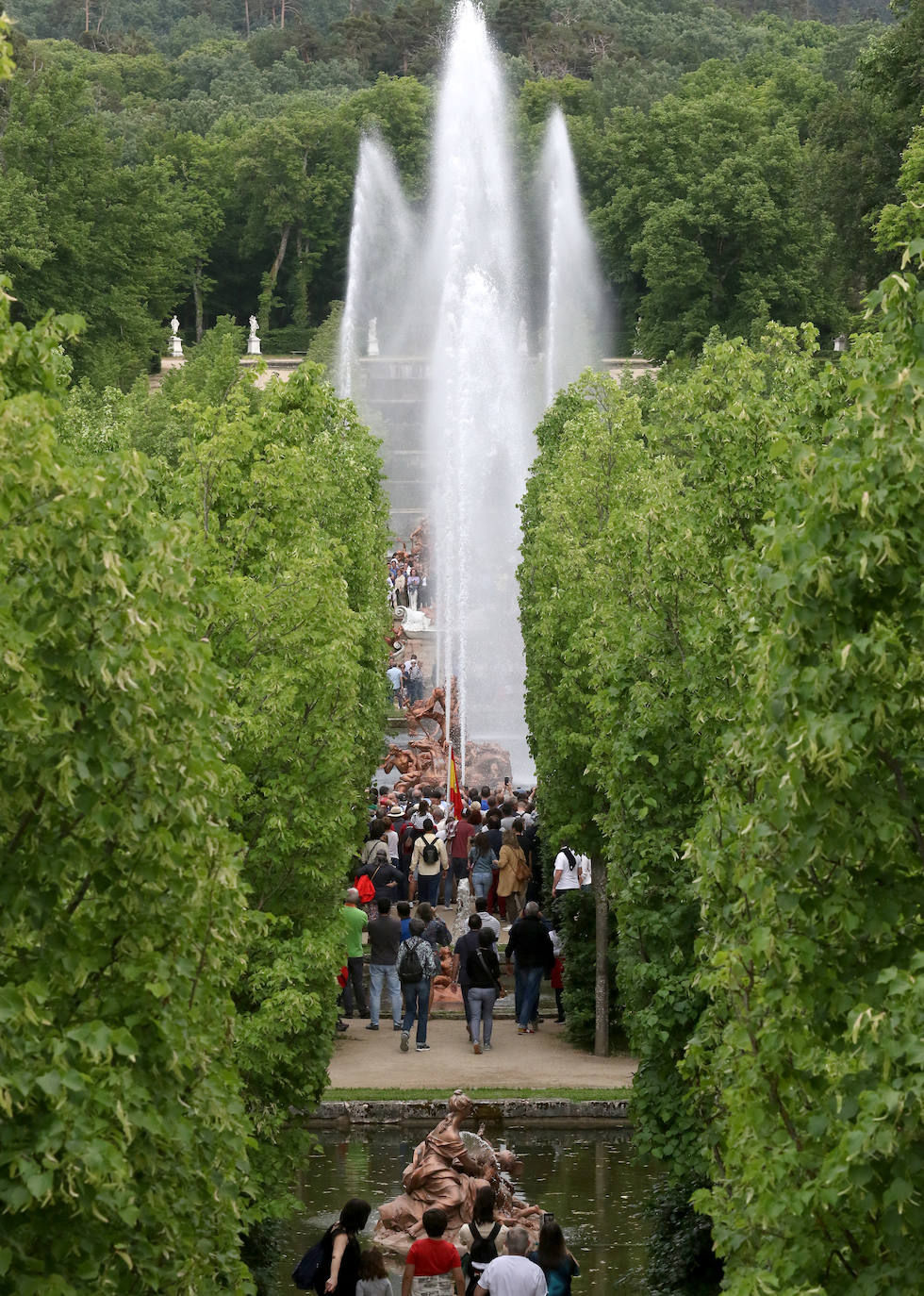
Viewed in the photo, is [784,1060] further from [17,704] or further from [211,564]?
[211,564]

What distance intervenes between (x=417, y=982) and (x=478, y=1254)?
8.71 metres

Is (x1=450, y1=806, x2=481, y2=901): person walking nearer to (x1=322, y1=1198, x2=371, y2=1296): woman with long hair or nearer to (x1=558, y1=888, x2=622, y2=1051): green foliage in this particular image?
(x1=558, y1=888, x2=622, y2=1051): green foliage

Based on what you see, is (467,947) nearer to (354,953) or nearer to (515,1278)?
(354,953)

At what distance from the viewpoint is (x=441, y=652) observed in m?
49.4

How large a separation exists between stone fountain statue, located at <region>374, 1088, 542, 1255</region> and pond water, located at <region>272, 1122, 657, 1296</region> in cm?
33

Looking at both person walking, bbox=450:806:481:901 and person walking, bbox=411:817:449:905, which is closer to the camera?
person walking, bbox=411:817:449:905

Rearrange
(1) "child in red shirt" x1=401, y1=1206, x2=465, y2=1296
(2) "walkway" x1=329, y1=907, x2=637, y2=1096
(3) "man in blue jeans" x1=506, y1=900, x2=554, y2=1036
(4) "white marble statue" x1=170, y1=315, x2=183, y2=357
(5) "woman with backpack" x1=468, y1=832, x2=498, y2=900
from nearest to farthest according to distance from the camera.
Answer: (1) "child in red shirt" x1=401, y1=1206, x2=465, y2=1296 < (2) "walkway" x1=329, y1=907, x2=637, y2=1096 < (3) "man in blue jeans" x1=506, y1=900, x2=554, y2=1036 < (5) "woman with backpack" x1=468, y1=832, x2=498, y2=900 < (4) "white marble statue" x1=170, y1=315, x2=183, y2=357

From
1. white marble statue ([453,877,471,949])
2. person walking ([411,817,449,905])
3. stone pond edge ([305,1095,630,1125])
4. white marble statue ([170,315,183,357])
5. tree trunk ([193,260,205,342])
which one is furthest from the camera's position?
tree trunk ([193,260,205,342])

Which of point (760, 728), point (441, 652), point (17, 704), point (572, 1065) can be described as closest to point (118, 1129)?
point (17, 704)

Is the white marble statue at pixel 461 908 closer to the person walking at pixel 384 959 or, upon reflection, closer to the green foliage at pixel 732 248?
the person walking at pixel 384 959

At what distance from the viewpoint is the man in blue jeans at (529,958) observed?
70.1ft

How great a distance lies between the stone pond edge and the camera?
1845cm

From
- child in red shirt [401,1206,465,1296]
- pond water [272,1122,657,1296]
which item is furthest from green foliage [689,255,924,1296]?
pond water [272,1122,657,1296]

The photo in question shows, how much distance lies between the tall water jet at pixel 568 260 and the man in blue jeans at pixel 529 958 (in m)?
55.3
